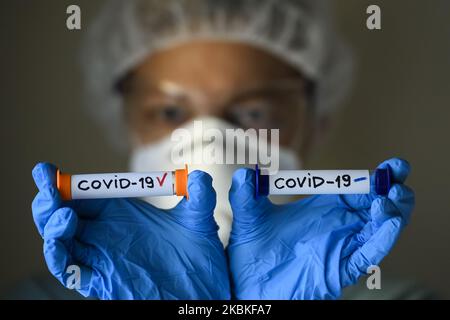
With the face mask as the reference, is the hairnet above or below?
above

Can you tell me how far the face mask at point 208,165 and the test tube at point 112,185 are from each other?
45 cm

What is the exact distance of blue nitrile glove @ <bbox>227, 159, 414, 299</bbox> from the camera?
86 cm

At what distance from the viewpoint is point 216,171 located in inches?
50.8

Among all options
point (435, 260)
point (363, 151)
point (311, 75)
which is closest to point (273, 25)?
point (311, 75)

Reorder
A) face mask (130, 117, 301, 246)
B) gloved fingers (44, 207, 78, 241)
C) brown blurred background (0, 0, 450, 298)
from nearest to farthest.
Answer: gloved fingers (44, 207, 78, 241) → face mask (130, 117, 301, 246) → brown blurred background (0, 0, 450, 298)

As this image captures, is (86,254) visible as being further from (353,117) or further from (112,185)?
(353,117)

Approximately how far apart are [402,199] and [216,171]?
537 mm

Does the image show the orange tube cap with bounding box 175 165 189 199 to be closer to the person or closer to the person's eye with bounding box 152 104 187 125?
the person

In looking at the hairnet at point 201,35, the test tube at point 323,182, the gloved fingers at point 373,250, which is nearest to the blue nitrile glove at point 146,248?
the test tube at point 323,182

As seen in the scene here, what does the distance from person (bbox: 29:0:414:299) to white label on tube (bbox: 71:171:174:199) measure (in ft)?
0.12

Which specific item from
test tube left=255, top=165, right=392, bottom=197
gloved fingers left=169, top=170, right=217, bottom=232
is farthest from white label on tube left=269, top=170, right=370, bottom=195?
gloved fingers left=169, top=170, right=217, bottom=232

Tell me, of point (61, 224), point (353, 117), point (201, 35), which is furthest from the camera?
point (353, 117)

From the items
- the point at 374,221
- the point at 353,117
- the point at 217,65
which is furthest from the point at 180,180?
the point at 353,117

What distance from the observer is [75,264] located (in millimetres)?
859
